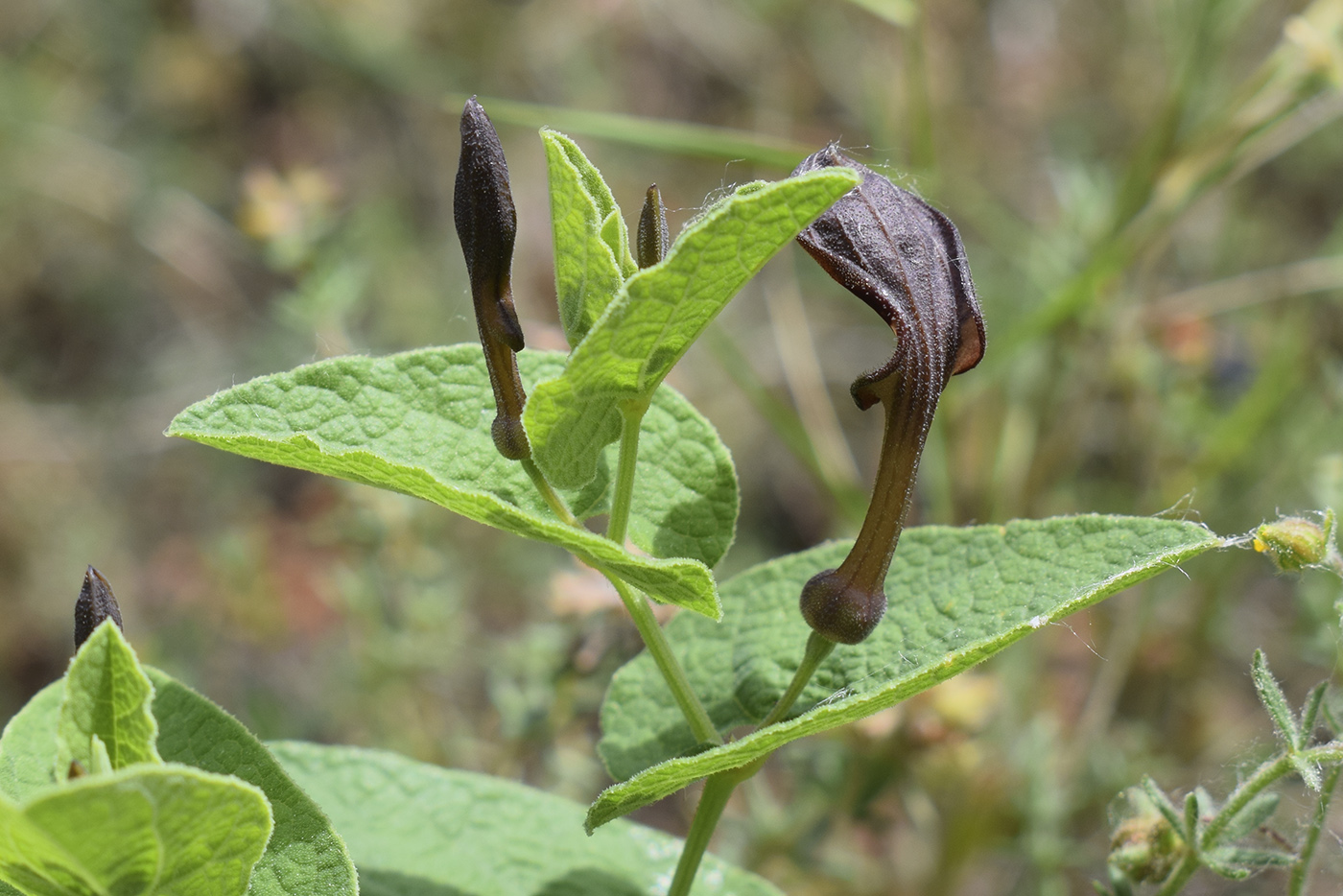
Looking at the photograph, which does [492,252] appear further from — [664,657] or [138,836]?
[138,836]

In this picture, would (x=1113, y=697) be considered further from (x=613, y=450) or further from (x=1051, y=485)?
(x=613, y=450)

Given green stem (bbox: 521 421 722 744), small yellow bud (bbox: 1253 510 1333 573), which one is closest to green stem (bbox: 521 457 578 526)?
green stem (bbox: 521 421 722 744)

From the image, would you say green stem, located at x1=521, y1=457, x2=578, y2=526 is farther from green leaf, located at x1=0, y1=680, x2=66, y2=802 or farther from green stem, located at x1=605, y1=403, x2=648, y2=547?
green leaf, located at x1=0, y1=680, x2=66, y2=802

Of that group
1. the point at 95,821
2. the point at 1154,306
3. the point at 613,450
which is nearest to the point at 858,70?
the point at 1154,306

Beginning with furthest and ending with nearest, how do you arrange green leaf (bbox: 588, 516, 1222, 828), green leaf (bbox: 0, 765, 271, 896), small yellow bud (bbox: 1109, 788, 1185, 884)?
1. small yellow bud (bbox: 1109, 788, 1185, 884)
2. green leaf (bbox: 588, 516, 1222, 828)
3. green leaf (bbox: 0, 765, 271, 896)

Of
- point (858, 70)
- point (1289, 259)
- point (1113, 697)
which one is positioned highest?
point (858, 70)

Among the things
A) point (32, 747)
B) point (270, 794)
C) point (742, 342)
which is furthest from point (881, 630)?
point (742, 342)

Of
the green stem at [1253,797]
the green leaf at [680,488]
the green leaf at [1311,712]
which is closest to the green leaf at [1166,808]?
the green stem at [1253,797]
